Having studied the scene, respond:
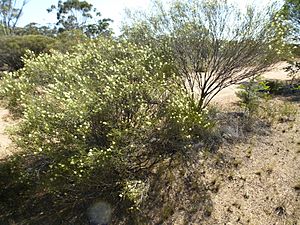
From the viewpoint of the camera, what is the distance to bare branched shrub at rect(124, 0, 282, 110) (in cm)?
680

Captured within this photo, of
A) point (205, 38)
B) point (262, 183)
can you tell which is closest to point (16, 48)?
point (205, 38)

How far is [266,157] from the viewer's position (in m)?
6.70

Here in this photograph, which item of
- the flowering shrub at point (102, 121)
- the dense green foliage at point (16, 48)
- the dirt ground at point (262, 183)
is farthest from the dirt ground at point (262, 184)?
the dense green foliage at point (16, 48)

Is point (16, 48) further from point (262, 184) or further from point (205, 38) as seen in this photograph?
point (262, 184)

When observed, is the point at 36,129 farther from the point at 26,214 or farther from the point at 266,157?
the point at 266,157

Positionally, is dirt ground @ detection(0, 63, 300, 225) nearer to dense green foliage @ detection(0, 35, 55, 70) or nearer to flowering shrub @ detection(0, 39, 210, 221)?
Answer: flowering shrub @ detection(0, 39, 210, 221)

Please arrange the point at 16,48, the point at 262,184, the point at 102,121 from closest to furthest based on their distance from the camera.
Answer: the point at 102,121 → the point at 262,184 → the point at 16,48

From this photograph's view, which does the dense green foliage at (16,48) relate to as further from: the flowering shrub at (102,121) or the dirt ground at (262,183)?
the flowering shrub at (102,121)

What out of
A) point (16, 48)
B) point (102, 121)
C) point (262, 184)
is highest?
point (16, 48)

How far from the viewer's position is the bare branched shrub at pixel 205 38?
6.80 metres

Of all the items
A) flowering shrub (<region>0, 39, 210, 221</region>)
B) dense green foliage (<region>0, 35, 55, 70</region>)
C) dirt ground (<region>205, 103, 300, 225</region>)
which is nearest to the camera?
flowering shrub (<region>0, 39, 210, 221</region>)

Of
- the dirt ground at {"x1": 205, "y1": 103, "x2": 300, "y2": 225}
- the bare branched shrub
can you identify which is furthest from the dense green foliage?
the dirt ground at {"x1": 205, "y1": 103, "x2": 300, "y2": 225}

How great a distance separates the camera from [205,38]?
272 inches

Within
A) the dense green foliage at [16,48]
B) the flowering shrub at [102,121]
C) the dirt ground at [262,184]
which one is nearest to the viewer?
the flowering shrub at [102,121]
